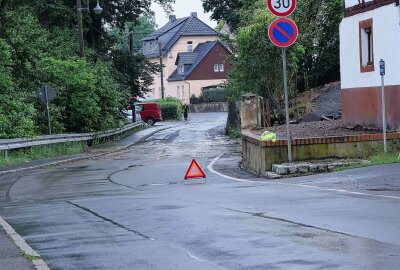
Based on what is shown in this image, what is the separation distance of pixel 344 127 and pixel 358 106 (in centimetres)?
83

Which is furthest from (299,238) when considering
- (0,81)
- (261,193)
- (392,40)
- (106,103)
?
(106,103)

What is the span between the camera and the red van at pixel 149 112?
72.9 meters

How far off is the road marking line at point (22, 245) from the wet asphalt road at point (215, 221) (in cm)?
11

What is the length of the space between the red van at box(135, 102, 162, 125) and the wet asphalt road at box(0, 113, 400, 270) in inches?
2137

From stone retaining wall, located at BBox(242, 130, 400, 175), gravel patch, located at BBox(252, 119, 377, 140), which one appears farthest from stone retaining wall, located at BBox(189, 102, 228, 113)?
stone retaining wall, located at BBox(242, 130, 400, 175)

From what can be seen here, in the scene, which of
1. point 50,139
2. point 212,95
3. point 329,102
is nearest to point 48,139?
point 50,139

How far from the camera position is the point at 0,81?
30.2 m

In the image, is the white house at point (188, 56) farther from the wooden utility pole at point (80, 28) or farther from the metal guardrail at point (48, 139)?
the metal guardrail at point (48, 139)

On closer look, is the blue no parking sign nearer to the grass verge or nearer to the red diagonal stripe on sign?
the red diagonal stripe on sign

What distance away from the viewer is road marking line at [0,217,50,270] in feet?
24.2

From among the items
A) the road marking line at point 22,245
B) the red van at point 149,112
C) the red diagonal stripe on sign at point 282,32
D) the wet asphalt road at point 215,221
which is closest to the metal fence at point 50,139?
the wet asphalt road at point 215,221

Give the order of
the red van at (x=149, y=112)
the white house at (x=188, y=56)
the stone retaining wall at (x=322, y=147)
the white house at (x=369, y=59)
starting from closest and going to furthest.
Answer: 1. the stone retaining wall at (x=322, y=147)
2. the white house at (x=369, y=59)
3. the red van at (x=149, y=112)
4. the white house at (x=188, y=56)

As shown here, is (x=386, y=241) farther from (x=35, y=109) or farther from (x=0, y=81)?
(x=35, y=109)

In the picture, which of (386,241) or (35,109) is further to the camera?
(35,109)
